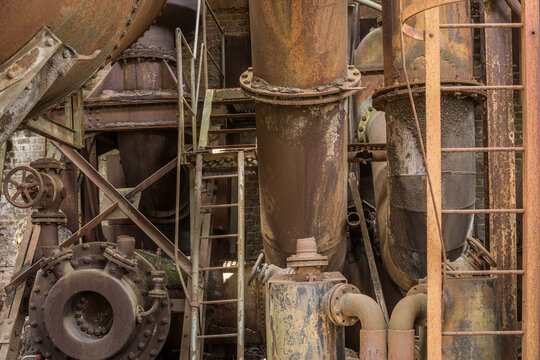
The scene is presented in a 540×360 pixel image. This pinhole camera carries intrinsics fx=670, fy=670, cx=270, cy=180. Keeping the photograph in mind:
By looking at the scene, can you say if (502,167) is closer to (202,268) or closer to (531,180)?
A: (531,180)

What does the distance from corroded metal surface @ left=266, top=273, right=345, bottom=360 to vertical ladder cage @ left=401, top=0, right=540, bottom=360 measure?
611mm

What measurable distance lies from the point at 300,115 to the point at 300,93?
0.68 feet

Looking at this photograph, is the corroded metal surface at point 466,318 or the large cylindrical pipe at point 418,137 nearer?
the corroded metal surface at point 466,318

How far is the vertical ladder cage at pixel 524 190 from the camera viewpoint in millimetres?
2947

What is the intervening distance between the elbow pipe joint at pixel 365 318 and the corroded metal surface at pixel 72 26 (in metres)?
1.78

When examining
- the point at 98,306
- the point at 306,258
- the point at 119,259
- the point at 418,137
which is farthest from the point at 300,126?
the point at 98,306

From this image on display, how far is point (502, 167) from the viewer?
448 centimetres

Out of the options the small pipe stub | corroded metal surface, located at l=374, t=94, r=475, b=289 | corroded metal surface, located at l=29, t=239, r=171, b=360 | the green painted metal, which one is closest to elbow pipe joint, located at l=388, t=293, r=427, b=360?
the small pipe stub

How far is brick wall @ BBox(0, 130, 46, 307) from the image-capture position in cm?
988

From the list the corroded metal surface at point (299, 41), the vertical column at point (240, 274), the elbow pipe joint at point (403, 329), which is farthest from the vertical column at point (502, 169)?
the vertical column at point (240, 274)

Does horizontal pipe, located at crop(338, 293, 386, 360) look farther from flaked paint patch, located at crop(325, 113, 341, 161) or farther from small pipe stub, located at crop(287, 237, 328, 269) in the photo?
flaked paint patch, located at crop(325, 113, 341, 161)

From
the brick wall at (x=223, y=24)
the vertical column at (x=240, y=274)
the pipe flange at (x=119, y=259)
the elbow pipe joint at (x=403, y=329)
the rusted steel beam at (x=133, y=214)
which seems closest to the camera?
the elbow pipe joint at (x=403, y=329)

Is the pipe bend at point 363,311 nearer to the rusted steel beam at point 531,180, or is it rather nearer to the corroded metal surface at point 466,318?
the corroded metal surface at point 466,318

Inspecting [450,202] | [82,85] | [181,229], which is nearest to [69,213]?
[181,229]
